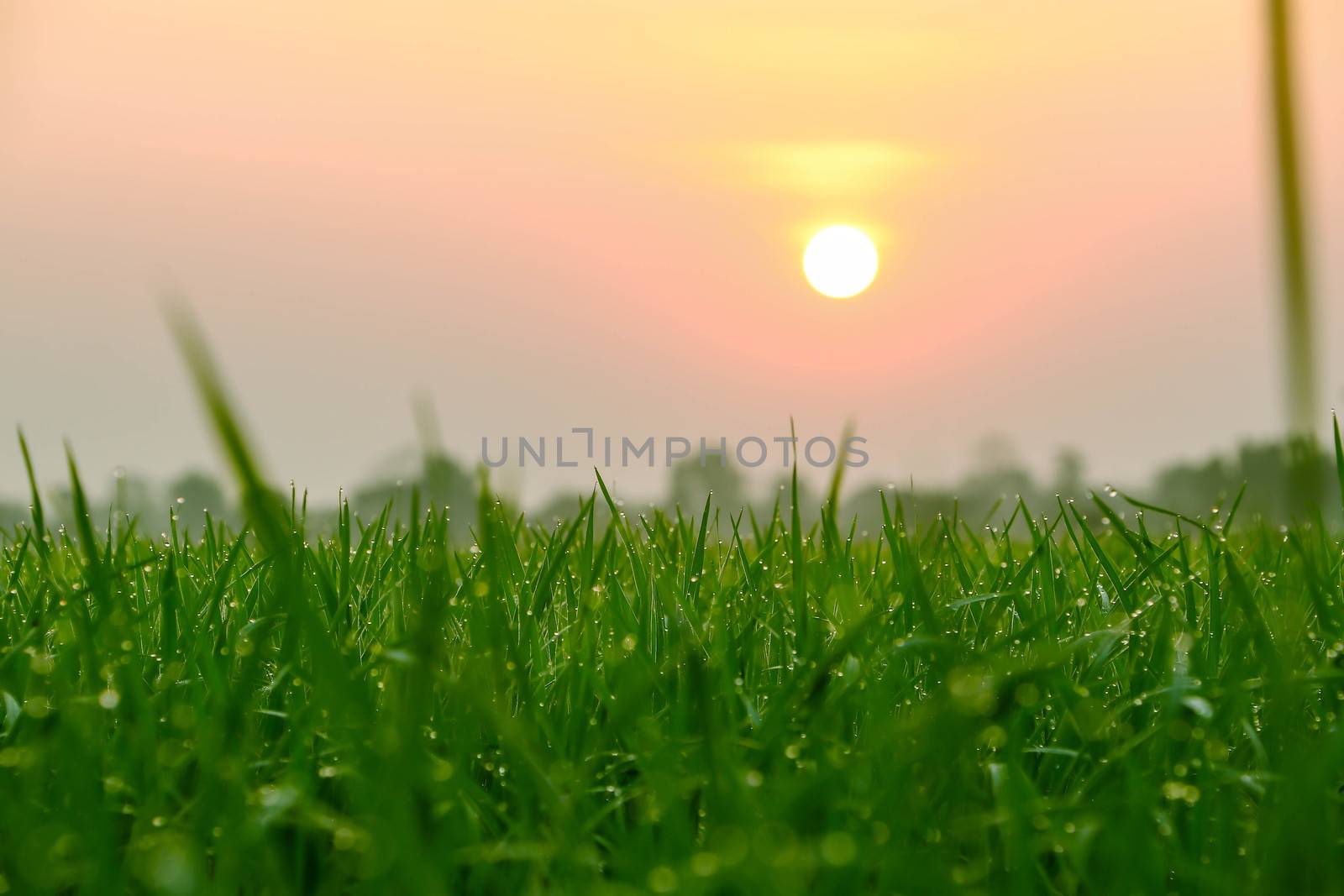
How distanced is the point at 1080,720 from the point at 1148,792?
24 centimetres

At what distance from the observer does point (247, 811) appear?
1502 mm

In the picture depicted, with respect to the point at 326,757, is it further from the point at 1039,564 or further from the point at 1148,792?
the point at 1039,564

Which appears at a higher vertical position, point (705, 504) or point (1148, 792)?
point (705, 504)

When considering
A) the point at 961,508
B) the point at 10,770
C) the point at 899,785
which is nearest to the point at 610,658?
the point at 899,785

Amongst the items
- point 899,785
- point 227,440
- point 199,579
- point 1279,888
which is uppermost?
point 227,440

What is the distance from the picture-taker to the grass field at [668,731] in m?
1.39

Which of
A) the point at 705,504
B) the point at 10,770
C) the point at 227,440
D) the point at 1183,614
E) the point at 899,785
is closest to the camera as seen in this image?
the point at 227,440

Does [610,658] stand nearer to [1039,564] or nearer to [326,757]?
[326,757]

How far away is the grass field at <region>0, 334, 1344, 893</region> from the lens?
139cm

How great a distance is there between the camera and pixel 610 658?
1893 mm

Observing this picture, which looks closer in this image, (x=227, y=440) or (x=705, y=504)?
(x=227, y=440)

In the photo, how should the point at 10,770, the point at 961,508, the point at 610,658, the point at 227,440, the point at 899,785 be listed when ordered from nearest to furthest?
the point at 227,440 < the point at 899,785 < the point at 10,770 < the point at 610,658 < the point at 961,508

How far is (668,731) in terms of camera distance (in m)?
1.74

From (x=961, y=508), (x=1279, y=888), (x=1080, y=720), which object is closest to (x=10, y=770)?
(x=1080, y=720)
